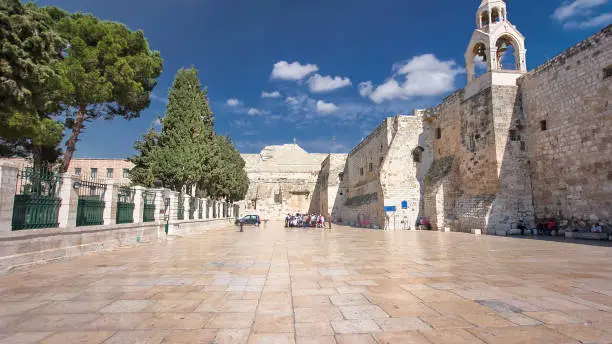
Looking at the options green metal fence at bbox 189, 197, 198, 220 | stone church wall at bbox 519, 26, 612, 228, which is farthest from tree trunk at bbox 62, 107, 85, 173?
stone church wall at bbox 519, 26, 612, 228

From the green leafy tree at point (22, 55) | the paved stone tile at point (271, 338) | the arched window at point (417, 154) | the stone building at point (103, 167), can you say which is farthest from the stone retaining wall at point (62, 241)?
the stone building at point (103, 167)

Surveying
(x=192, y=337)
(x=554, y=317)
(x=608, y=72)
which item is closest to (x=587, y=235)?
(x=608, y=72)

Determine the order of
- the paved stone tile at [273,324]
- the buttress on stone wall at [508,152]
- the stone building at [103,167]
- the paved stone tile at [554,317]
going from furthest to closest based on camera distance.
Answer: the stone building at [103,167] < the buttress on stone wall at [508,152] < the paved stone tile at [554,317] < the paved stone tile at [273,324]

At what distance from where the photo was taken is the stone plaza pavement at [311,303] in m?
2.74

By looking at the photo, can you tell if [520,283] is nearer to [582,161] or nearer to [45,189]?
[45,189]

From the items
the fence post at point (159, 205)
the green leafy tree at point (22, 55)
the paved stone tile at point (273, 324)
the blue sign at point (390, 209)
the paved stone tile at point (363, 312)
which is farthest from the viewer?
the blue sign at point (390, 209)

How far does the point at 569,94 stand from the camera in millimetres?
12461

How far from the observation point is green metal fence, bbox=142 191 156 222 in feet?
38.5

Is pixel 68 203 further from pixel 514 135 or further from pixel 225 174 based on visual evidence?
pixel 225 174

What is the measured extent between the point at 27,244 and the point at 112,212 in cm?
317

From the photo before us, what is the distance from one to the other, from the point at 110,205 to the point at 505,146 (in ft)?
51.3

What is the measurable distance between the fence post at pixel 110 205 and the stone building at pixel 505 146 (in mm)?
14525

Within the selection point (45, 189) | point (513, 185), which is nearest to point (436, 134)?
point (513, 185)

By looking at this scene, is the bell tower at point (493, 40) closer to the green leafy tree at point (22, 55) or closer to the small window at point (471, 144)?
the small window at point (471, 144)
